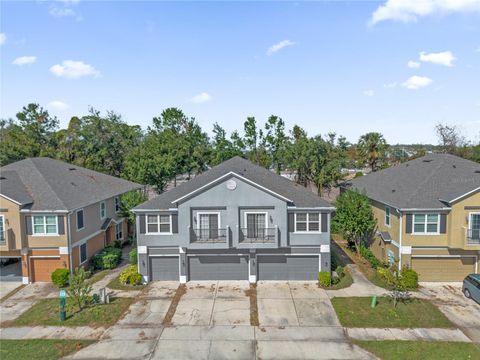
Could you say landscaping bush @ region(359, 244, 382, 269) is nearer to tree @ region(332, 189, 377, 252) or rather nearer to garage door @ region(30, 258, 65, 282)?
tree @ region(332, 189, 377, 252)

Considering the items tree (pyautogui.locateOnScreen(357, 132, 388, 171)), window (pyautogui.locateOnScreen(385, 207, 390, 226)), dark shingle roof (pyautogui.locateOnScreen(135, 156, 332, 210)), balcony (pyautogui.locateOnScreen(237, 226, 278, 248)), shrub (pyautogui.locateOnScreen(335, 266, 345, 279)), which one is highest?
→ tree (pyautogui.locateOnScreen(357, 132, 388, 171))

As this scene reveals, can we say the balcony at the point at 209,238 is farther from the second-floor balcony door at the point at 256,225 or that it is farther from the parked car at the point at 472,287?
the parked car at the point at 472,287

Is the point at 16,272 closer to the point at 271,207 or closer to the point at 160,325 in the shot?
the point at 160,325

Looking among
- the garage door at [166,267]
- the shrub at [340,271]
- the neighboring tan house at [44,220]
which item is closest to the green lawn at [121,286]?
the garage door at [166,267]

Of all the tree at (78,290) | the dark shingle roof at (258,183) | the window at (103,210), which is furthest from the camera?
the window at (103,210)

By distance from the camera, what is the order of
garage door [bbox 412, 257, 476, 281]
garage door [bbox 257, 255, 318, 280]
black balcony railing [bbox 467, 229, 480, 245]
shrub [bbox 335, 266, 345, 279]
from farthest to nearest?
shrub [bbox 335, 266, 345, 279] < garage door [bbox 257, 255, 318, 280] < garage door [bbox 412, 257, 476, 281] < black balcony railing [bbox 467, 229, 480, 245]

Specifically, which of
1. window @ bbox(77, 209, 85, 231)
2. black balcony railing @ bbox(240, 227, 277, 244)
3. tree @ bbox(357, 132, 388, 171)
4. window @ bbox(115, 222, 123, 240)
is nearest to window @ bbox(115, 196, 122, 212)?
window @ bbox(115, 222, 123, 240)

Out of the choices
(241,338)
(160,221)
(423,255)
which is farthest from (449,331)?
(160,221)

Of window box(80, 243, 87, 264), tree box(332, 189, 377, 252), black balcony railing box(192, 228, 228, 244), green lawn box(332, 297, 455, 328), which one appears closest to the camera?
green lawn box(332, 297, 455, 328)
